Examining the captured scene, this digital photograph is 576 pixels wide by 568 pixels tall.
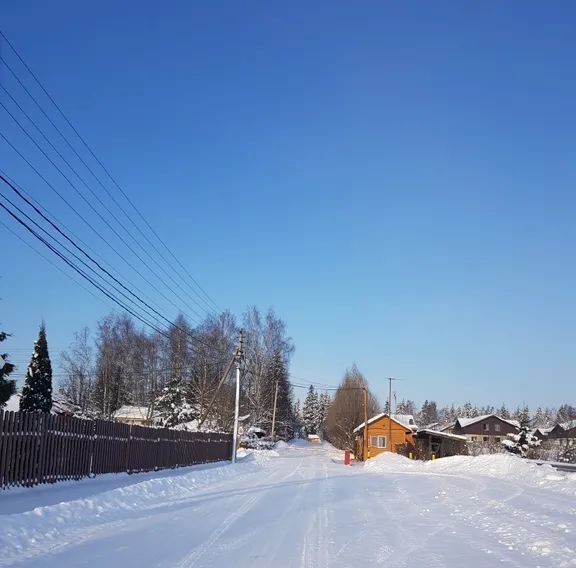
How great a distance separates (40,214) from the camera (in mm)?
14266

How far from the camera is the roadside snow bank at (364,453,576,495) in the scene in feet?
79.2

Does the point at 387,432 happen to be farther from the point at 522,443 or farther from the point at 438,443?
the point at 522,443

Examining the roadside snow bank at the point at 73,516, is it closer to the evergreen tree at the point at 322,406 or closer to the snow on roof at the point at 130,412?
the snow on roof at the point at 130,412

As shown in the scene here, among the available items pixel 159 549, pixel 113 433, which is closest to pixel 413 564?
pixel 159 549

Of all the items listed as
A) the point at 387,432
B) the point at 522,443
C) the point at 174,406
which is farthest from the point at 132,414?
the point at 522,443

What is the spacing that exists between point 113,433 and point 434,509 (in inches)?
397

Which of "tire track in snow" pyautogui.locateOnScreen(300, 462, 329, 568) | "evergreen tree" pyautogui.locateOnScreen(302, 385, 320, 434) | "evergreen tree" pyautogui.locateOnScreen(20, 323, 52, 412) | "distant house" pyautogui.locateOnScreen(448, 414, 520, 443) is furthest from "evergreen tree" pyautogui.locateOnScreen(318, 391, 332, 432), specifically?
"tire track in snow" pyautogui.locateOnScreen(300, 462, 329, 568)

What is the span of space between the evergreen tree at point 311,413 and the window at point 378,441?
77.9 meters

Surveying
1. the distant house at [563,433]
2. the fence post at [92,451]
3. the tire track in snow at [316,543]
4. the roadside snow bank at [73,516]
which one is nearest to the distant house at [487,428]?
the distant house at [563,433]

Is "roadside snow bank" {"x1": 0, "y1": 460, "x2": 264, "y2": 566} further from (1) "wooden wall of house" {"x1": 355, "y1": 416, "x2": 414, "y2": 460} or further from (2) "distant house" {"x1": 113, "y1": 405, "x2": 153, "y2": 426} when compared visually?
(2) "distant house" {"x1": 113, "y1": 405, "x2": 153, "y2": 426}

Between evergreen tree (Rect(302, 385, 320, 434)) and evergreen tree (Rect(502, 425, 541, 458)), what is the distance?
3765 inches

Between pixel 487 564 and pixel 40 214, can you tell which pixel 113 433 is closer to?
pixel 40 214

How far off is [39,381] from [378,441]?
46495 mm

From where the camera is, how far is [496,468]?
31.4m
